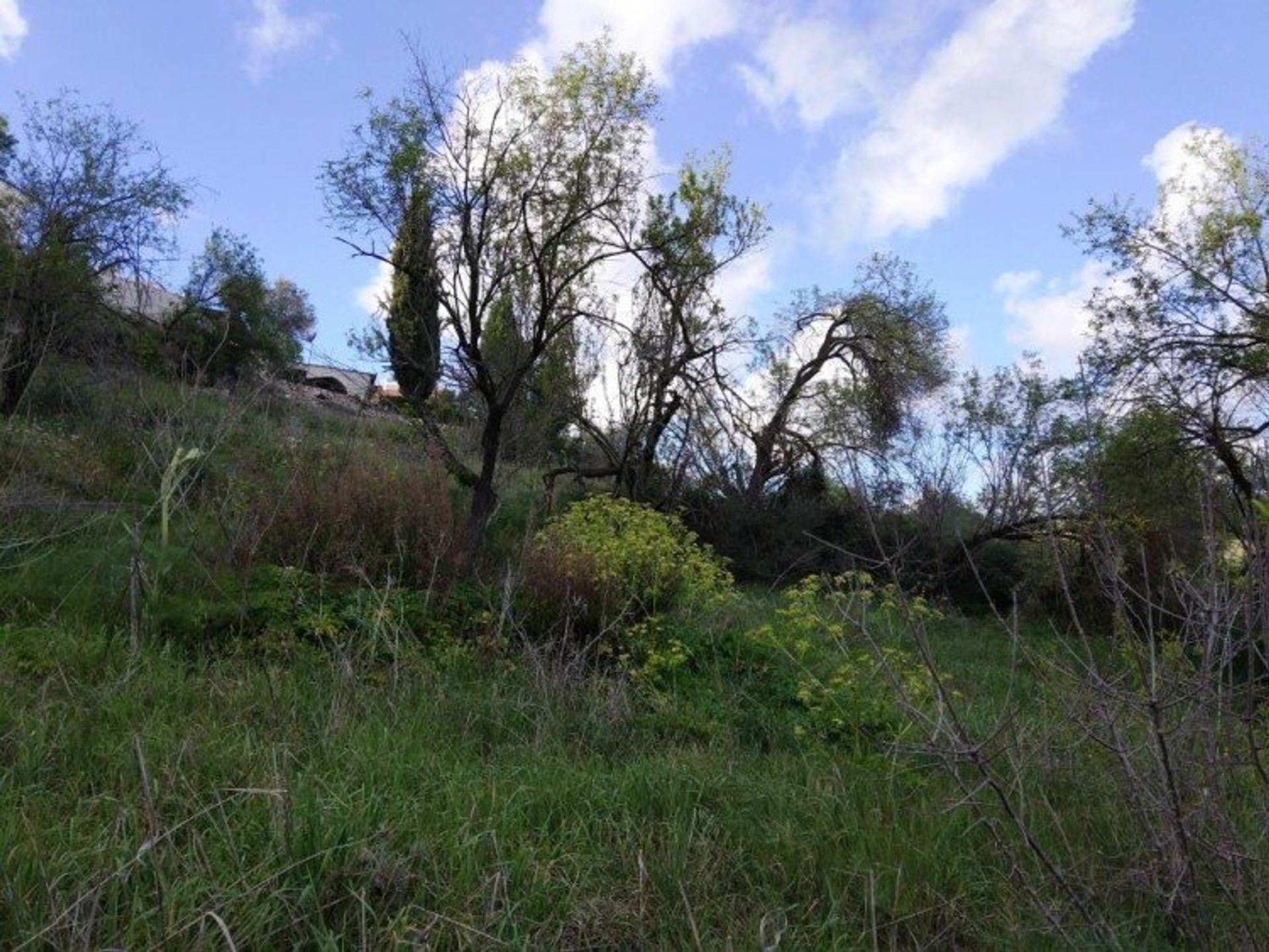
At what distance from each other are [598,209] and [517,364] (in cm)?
235

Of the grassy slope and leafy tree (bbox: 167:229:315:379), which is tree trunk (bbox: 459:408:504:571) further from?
leafy tree (bbox: 167:229:315:379)

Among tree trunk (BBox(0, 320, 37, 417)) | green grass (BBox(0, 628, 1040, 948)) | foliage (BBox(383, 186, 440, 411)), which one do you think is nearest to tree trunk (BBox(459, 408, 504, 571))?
foliage (BBox(383, 186, 440, 411))

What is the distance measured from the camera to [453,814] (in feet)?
10.3

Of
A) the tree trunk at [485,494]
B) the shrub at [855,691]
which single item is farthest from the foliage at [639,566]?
the shrub at [855,691]

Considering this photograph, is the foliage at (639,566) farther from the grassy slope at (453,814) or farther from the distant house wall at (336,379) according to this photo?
the distant house wall at (336,379)

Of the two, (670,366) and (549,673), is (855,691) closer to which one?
(549,673)

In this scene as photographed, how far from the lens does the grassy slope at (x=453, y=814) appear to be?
8.08 ft

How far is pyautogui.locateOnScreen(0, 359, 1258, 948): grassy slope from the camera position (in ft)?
8.08

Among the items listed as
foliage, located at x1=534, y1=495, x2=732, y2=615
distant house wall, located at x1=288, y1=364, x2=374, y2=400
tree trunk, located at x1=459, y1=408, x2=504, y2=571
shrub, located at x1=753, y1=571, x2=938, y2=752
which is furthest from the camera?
distant house wall, located at x1=288, y1=364, x2=374, y2=400

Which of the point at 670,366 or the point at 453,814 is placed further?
the point at 670,366

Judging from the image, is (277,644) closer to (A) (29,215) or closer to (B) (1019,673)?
(B) (1019,673)

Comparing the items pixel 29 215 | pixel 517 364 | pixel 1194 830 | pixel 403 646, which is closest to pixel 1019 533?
pixel 517 364

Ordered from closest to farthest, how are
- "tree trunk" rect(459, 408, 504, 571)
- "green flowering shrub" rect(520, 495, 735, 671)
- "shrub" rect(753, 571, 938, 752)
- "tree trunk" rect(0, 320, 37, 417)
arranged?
"shrub" rect(753, 571, 938, 752)
"green flowering shrub" rect(520, 495, 735, 671)
"tree trunk" rect(459, 408, 504, 571)
"tree trunk" rect(0, 320, 37, 417)

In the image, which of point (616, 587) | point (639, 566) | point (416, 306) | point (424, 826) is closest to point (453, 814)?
point (424, 826)
